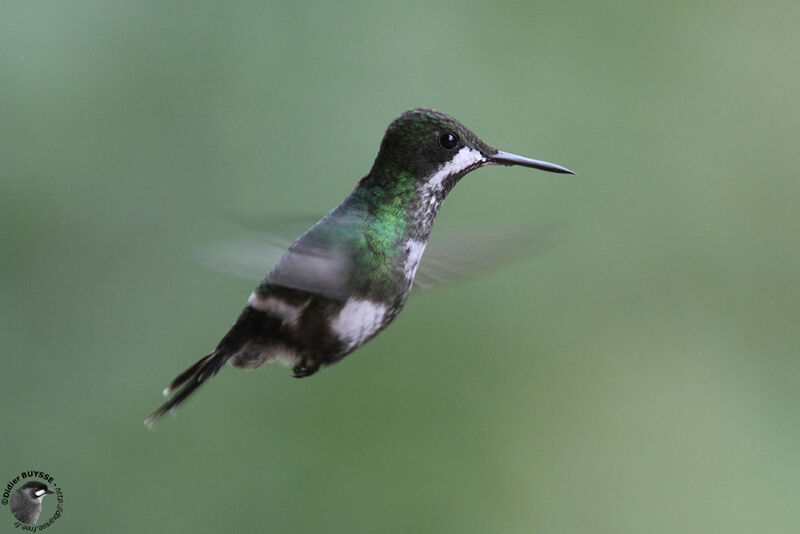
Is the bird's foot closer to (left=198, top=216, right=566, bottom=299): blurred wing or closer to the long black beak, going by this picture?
(left=198, top=216, right=566, bottom=299): blurred wing

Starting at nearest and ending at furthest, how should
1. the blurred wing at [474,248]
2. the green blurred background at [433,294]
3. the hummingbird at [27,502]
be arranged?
the blurred wing at [474,248]
the hummingbird at [27,502]
the green blurred background at [433,294]

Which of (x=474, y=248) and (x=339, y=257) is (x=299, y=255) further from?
(x=474, y=248)

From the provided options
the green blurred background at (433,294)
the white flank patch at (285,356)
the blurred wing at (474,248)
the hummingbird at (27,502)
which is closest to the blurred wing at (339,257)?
the blurred wing at (474,248)

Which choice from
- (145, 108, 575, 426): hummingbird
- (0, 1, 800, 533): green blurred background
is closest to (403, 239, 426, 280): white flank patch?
(145, 108, 575, 426): hummingbird

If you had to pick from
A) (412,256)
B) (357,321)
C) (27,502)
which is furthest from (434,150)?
(27,502)

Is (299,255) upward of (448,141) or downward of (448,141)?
downward

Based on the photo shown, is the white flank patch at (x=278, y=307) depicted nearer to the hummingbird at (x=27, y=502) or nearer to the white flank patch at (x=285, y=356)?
the white flank patch at (x=285, y=356)

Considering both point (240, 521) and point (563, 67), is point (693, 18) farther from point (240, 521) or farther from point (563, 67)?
point (240, 521)
